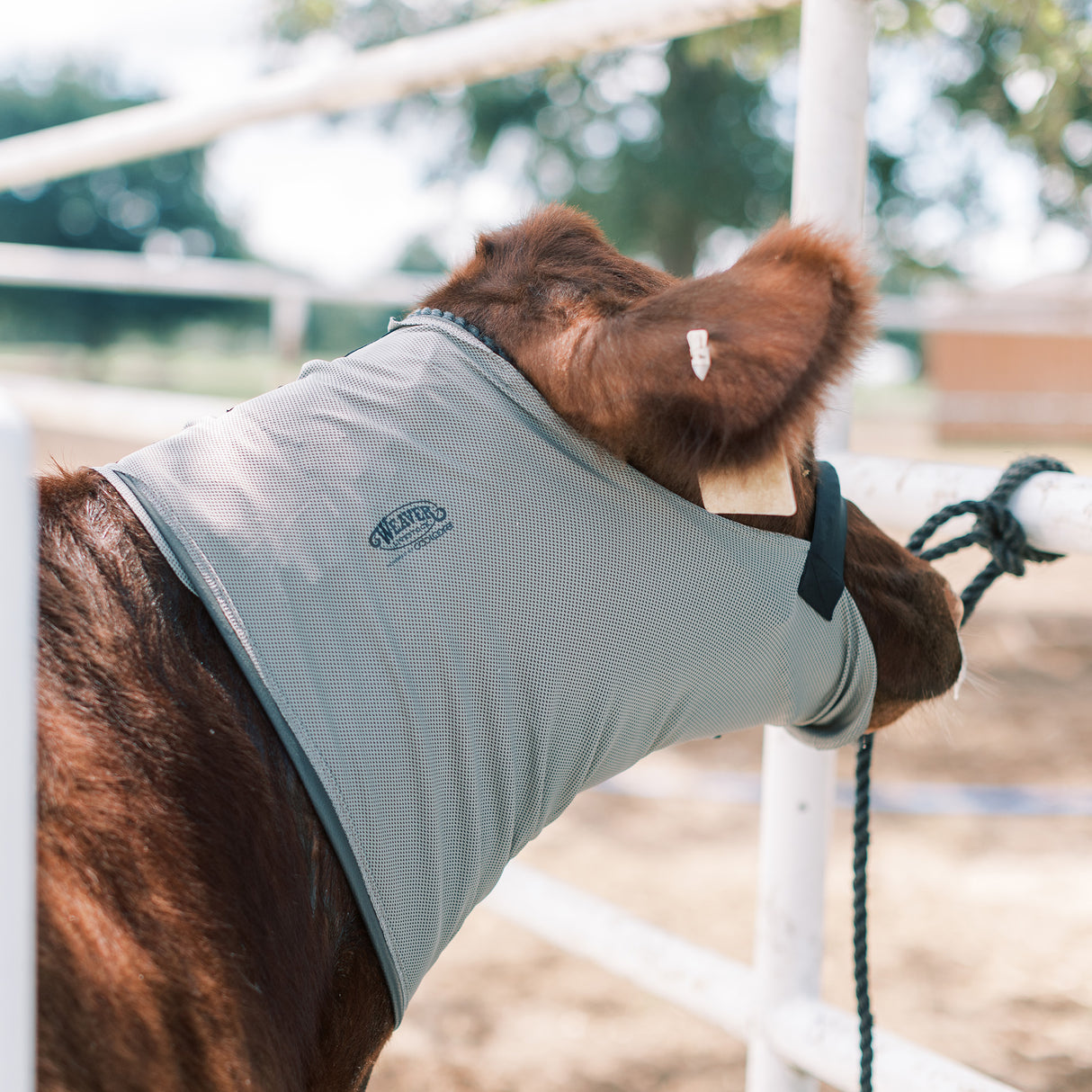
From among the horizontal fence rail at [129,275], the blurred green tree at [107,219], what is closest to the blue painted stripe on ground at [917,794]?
the horizontal fence rail at [129,275]

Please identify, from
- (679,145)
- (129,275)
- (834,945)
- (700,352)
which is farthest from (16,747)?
(679,145)

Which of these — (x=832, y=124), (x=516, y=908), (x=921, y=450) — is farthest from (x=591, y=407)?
(x=921, y=450)

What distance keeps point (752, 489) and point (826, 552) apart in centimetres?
14

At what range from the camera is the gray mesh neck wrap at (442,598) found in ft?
2.42

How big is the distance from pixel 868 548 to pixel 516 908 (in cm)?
89

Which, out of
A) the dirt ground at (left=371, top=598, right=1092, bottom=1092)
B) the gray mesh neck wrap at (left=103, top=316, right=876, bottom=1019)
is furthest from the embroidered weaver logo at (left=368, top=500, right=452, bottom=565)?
the dirt ground at (left=371, top=598, right=1092, bottom=1092)

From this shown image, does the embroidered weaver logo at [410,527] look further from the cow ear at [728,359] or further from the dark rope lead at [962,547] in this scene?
the dark rope lead at [962,547]

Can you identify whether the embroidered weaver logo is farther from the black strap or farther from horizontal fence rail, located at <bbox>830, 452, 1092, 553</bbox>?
horizontal fence rail, located at <bbox>830, 452, 1092, 553</bbox>

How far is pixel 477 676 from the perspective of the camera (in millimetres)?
776

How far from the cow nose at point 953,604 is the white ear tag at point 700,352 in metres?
0.49

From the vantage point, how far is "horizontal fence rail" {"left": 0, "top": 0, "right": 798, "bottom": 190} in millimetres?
1363

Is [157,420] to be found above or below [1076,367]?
above

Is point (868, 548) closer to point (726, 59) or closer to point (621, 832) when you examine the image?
point (621, 832)

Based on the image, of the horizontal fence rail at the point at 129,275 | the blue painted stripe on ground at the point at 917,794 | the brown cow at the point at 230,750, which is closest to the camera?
the brown cow at the point at 230,750
